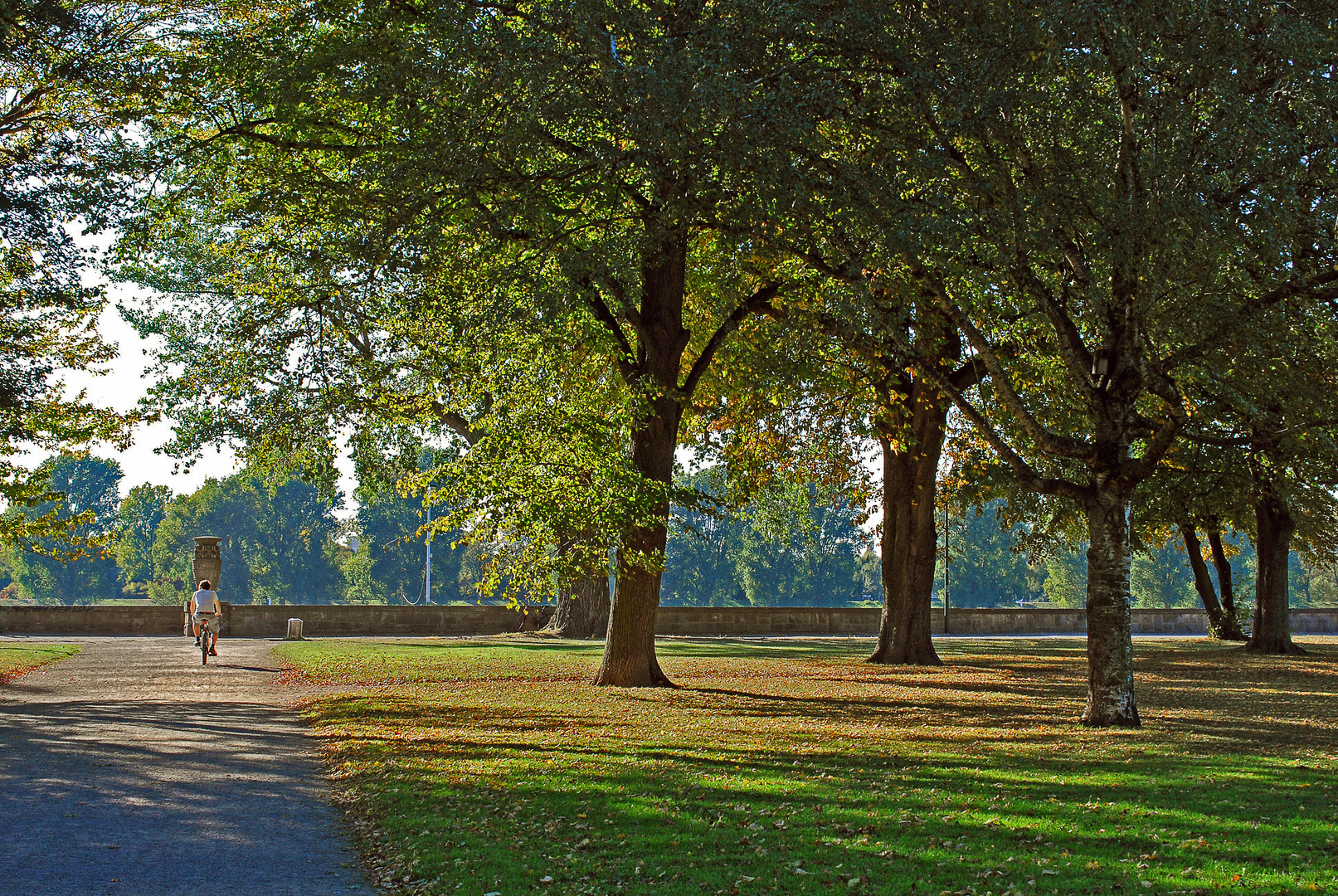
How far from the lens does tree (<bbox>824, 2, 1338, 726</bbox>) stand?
419 inches

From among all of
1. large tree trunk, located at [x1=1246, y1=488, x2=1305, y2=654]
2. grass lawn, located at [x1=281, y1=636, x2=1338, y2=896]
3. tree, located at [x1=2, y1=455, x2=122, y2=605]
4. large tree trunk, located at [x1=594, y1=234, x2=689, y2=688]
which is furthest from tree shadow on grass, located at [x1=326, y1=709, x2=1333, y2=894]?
tree, located at [x1=2, y1=455, x2=122, y2=605]

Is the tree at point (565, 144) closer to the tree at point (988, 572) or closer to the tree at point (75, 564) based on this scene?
the tree at point (988, 572)

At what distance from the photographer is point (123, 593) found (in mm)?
104812

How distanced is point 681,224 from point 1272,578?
751 inches

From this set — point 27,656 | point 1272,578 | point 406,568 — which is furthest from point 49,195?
point 406,568

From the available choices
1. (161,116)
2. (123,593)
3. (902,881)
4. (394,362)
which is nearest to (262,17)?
(161,116)

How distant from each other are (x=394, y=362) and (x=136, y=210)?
13.3 feet

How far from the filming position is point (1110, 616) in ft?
41.0

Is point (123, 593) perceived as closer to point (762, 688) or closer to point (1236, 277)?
point (762, 688)

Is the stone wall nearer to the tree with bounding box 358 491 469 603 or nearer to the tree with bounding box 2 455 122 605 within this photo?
the tree with bounding box 358 491 469 603

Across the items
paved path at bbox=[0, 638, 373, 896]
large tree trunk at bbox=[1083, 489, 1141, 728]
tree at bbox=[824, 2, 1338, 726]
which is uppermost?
tree at bbox=[824, 2, 1338, 726]

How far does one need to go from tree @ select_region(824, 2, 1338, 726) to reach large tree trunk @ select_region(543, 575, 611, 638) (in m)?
22.2

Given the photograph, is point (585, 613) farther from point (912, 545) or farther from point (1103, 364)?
point (1103, 364)

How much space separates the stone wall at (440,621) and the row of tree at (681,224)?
58.2 ft
